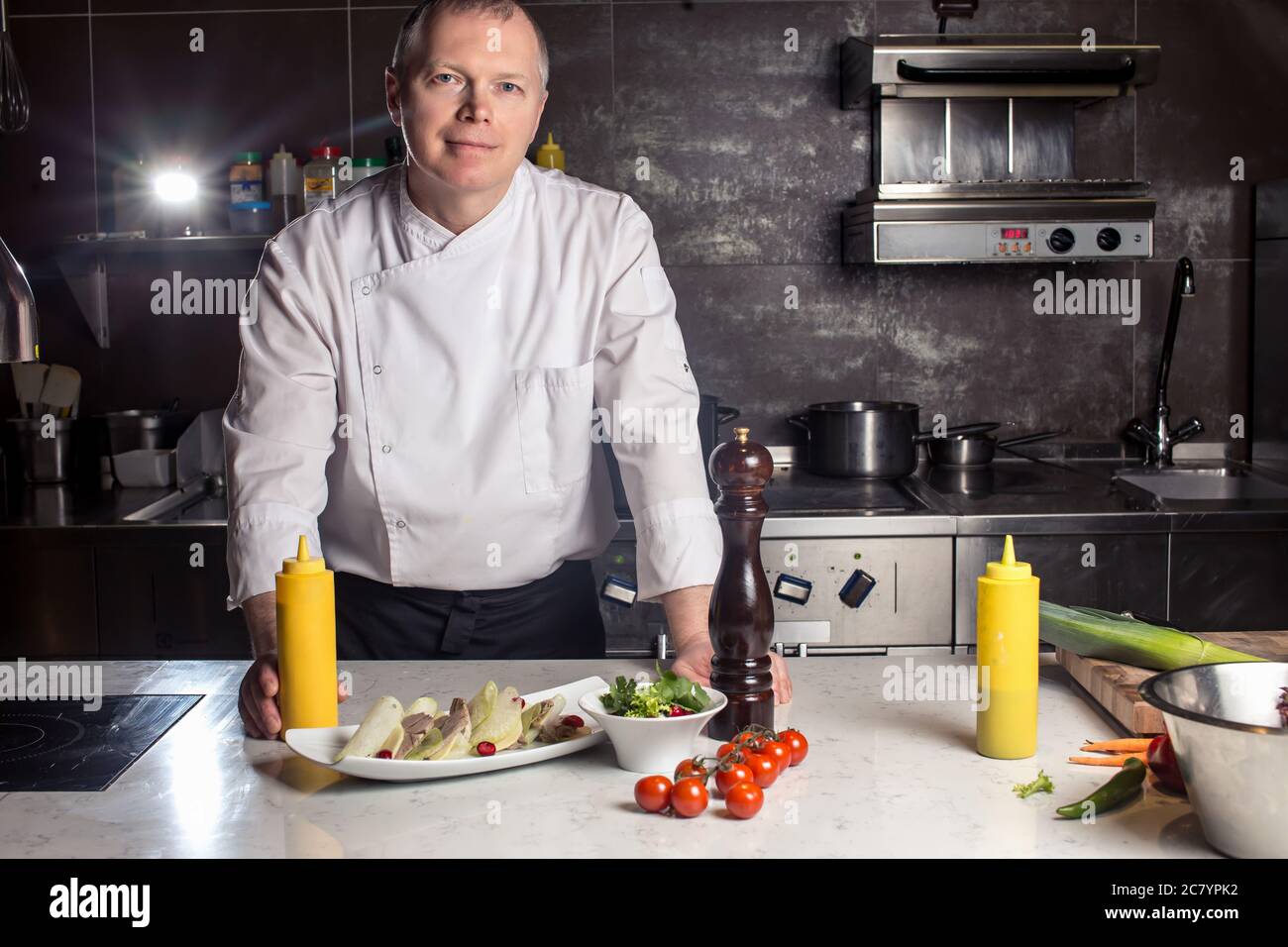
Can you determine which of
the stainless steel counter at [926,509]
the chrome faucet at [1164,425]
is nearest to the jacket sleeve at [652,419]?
the stainless steel counter at [926,509]

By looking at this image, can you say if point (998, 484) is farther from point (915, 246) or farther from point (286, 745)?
point (286, 745)

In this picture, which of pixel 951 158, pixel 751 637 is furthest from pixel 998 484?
pixel 751 637

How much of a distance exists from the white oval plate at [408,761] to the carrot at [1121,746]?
0.51 metres

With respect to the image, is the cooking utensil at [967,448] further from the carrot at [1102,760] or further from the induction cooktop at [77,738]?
the induction cooktop at [77,738]

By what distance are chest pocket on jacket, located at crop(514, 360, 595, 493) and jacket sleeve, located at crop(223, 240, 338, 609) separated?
279mm

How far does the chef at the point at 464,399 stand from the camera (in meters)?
1.85

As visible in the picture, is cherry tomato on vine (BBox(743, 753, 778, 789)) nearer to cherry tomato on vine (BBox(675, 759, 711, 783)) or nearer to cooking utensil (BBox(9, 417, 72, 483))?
cherry tomato on vine (BBox(675, 759, 711, 783))

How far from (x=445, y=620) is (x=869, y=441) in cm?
153

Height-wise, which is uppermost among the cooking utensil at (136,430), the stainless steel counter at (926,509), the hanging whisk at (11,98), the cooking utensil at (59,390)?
the hanging whisk at (11,98)

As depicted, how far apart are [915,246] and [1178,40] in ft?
3.28

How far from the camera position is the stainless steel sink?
332cm

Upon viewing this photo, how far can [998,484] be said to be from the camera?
324 centimetres

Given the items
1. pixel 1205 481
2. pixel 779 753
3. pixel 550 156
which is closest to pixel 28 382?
pixel 550 156
